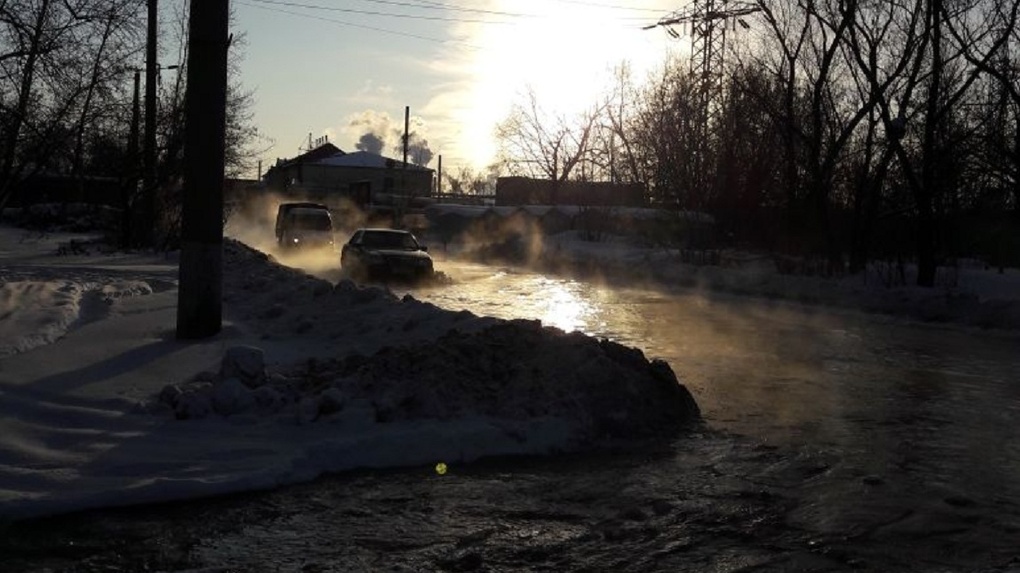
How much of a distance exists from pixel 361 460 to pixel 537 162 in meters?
79.2

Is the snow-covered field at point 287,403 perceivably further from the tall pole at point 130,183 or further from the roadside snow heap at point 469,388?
the tall pole at point 130,183

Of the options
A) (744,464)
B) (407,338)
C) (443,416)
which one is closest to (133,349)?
(407,338)

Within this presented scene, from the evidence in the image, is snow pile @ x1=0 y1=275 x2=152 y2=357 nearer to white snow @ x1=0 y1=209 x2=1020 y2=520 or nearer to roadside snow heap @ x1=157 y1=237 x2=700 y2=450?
white snow @ x1=0 y1=209 x2=1020 y2=520

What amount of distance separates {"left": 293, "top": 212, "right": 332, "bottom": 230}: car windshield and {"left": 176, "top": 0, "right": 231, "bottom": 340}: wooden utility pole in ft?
84.9

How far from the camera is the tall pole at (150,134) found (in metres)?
27.4

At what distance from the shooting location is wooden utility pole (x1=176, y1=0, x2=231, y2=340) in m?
11.4

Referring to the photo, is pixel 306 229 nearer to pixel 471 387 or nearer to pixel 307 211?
pixel 307 211

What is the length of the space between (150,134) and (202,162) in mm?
17588

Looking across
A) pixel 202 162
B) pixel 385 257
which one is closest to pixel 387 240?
pixel 385 257

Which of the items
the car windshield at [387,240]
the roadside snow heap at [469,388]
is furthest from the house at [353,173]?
the roadside snow heap at [469,388]

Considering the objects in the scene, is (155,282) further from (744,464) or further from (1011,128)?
(1011,128)

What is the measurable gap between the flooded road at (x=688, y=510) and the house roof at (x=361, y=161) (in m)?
105

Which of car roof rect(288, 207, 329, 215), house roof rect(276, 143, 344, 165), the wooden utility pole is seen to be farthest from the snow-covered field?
house roof rect(276, 143, 344, 165)

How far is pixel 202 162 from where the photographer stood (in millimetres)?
11406
